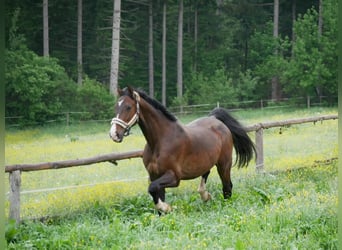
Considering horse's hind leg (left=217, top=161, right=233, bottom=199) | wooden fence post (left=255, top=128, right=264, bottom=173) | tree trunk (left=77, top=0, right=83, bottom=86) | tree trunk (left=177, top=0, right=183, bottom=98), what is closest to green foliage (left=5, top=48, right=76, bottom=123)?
tree trunk (left=77, top=0, right=83, bottom=86)

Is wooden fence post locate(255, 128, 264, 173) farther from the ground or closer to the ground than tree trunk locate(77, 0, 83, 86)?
closer to the ground

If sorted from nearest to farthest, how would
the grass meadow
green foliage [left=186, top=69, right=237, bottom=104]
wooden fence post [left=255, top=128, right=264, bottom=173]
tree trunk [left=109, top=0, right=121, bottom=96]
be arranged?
the grass meadow
wooden fence post [left=255, top=128, right=264, bottom=173]
tree trunk [left=109, top=0, right=121, bottom=96]
green foliage [left=186, top=69, right=237, bottom=104]

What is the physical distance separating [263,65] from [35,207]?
14.8 m

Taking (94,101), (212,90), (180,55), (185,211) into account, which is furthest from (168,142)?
(180,55)

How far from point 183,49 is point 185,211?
16.6 metres

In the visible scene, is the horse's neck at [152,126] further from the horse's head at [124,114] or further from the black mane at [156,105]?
the horse's head at [124,114]

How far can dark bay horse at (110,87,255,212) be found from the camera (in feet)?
15.9

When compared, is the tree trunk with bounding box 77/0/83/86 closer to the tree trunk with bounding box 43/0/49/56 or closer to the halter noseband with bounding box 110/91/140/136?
the tree trunk with bounding box 43/0/49/56

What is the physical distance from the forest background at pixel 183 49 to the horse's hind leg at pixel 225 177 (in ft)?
30.1

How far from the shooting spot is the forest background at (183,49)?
16.0 m

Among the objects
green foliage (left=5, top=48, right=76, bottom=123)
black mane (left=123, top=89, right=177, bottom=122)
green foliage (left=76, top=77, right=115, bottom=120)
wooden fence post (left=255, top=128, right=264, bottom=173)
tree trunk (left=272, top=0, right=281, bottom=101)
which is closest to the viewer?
black mane (left=123, top=89, right=177, bottom=122)

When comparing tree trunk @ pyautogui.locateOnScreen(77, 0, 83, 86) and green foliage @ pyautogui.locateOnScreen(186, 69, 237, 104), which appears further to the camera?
green foliage @ pyautogui.locateOnScreen(186, 69, 237, 104)

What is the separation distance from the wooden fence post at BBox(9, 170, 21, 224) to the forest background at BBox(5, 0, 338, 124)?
989 centimetres

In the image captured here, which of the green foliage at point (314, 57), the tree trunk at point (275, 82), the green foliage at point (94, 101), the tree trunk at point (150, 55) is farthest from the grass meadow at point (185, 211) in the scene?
the tree trunk at point (275, 82)
